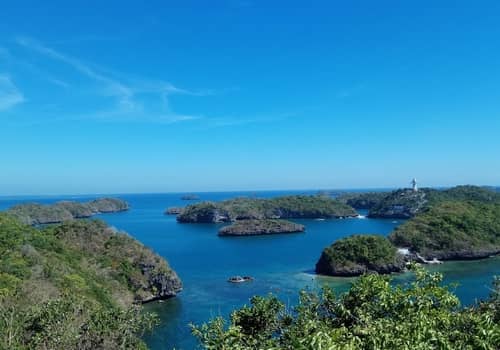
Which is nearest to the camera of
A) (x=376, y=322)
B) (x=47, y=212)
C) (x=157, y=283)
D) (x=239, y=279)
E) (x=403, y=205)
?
(x=376, y=322)

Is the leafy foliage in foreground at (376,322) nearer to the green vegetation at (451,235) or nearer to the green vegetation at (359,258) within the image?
the green vegetation at (359,258)

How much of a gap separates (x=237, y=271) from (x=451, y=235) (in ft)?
115

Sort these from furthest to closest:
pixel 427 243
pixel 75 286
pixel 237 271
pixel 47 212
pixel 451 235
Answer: pixel 47 212
pixel 451 235
pixel 427 243
pixel 237 271
pixel 75 286

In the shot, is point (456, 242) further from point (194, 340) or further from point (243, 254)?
point (194, 340)

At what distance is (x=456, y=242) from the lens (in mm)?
71812

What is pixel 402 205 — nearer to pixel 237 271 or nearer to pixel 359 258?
pixel 359 258

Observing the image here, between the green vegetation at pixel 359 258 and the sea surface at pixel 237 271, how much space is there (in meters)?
2.20

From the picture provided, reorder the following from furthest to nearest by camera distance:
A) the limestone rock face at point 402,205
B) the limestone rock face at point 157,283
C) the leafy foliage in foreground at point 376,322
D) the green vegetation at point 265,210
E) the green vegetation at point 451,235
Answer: the green vegetation at point 265,210
the limestone rock face at point 402,205
the green vegetation at point 451,235
the limestone rock face at point 157,283
the leafy foliage in foreground at point 376,322

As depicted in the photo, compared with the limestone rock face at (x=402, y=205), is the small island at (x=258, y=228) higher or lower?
lower

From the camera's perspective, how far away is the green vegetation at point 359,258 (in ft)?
196

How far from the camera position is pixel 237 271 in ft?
219

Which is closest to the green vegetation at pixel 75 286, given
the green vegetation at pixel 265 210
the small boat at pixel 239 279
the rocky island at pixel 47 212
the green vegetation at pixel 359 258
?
the small boat at pixel 239 279

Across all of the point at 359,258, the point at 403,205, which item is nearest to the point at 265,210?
the point at 403,205

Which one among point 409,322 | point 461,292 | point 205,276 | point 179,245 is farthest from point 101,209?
point 409,322
